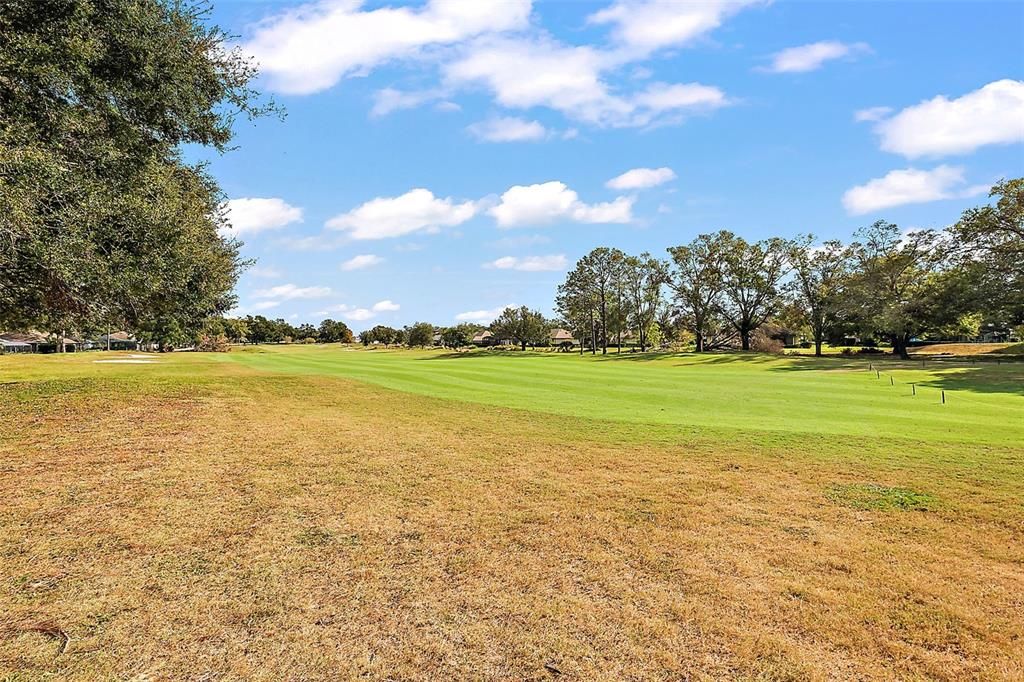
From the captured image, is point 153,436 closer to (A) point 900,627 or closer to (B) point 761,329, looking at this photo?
(A) point 900,627

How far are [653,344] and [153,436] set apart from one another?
259 feet

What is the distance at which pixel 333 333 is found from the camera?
445ft

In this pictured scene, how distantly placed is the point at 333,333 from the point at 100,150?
132m

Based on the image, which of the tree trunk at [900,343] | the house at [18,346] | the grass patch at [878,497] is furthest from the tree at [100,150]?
the house at [18,346]

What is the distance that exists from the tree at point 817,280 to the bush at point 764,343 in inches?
392

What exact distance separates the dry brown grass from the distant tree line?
40029 millimetres

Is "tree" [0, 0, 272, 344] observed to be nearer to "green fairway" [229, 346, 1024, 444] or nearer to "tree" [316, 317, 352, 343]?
"green fairway" [229, 346, 1024, 444]

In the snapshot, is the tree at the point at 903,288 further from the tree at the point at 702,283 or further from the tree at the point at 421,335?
the tree at the point at 421,335

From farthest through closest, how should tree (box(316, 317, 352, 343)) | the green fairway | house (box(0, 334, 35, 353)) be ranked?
tree (box(316, 317, 352, 343)) < house (box(0, 334, 35, 353)) < the green fairway

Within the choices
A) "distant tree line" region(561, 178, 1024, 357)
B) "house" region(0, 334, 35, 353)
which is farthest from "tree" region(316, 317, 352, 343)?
"distant tree line" region(561, 178, 1024, 357)

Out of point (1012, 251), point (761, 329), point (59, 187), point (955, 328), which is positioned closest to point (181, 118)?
point (59, 187)

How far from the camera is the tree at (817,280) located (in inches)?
2154

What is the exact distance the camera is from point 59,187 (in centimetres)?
789

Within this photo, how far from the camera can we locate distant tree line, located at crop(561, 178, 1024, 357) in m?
37.2
